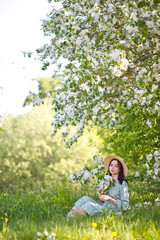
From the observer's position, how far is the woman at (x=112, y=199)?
15.7ft

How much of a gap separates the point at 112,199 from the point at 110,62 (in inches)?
88.1

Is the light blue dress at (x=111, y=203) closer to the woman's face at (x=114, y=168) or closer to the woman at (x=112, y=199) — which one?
the woman at (x=112, y=199)

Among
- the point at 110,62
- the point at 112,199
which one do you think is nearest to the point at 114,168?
the point at 112,199

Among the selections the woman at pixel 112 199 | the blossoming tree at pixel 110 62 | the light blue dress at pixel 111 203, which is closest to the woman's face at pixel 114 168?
the woman at pixel 112 199

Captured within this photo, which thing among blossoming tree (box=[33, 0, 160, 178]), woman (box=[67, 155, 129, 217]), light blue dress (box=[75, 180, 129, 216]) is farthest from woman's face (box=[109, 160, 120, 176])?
blossoming tree (box=[33, 0, 160, 178])

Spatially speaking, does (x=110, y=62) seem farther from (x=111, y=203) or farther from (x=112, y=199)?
(x=111, y=203)

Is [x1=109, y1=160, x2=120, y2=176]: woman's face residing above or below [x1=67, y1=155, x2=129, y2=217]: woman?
above

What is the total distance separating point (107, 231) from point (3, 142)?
745 centimetres

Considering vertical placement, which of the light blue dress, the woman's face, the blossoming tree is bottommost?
the light blue dress

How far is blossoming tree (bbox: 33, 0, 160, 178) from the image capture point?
4012 mm

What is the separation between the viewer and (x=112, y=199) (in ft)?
16.0

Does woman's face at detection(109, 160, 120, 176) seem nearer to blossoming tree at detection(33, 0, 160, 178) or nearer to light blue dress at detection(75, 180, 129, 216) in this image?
light blue dress at detection(75, 180, 129, 216)

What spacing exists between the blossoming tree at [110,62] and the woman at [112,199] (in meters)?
0.62

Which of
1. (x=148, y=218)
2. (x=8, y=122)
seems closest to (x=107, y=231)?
(x=148, y=218)
